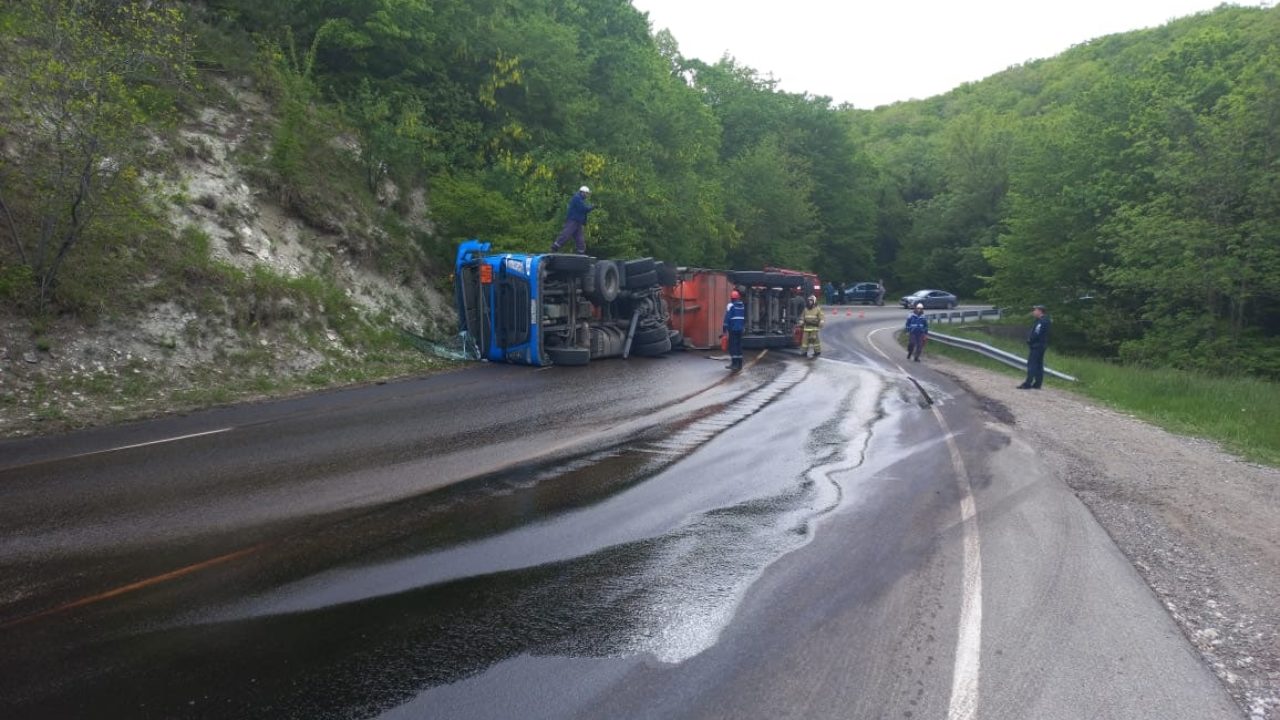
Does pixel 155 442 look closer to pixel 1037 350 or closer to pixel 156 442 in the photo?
pixel 156 442

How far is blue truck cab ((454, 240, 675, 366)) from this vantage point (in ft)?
52.4

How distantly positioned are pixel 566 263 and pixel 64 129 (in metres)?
8.55

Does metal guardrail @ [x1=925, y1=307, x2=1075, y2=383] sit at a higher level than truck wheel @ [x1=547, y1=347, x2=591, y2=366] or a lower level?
lower

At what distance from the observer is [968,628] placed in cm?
426

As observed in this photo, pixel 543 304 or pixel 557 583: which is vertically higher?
pixel 543 304

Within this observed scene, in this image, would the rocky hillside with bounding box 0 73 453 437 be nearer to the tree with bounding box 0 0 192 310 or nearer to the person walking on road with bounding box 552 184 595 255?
the tree with bounding box 0 0 192 310

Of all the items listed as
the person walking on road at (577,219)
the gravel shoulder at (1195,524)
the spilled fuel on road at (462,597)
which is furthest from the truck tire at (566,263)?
the spilled fuel on road at (462,597)

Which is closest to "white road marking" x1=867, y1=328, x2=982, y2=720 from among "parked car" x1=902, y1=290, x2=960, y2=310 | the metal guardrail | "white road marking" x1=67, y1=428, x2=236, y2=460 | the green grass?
the green grass

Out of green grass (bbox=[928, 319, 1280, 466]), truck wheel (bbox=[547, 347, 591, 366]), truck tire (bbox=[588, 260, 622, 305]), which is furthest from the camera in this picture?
truck tire (bbox=[588, 260, 622, 305])

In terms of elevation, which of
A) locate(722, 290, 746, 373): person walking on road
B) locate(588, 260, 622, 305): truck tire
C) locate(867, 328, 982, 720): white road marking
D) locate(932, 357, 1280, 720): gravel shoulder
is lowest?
locate(932, 357, 1280, 720): gravel shoulder

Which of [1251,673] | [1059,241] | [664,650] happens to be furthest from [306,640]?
[1059,241]

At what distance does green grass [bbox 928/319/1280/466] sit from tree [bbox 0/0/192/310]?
15.8m

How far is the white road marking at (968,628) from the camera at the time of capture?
3.53 metres

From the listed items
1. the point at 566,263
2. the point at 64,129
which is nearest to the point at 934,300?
the point at 566,263
